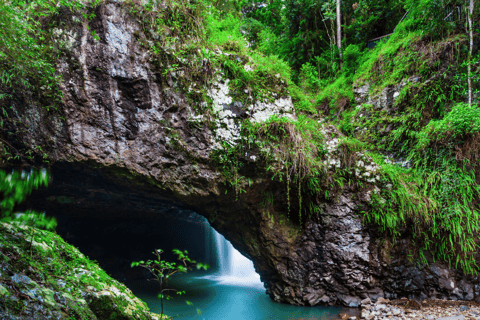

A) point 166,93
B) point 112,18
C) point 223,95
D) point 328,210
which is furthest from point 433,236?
point 112,18

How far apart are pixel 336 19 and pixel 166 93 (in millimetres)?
7493

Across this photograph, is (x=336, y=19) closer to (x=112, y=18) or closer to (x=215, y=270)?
(x=112, y=18)

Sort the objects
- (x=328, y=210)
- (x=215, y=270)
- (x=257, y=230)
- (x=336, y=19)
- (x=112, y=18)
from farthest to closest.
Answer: (x=215, y=270) < (x=336, y=19) < (x=257, y=230) < (x=328, y=210) < (x=112, y=18)

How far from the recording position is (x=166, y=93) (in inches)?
184

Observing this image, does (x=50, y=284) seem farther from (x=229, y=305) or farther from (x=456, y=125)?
(x=456, y=125)

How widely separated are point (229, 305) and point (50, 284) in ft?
17.0

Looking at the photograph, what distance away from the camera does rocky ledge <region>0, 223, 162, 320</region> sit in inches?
49.0

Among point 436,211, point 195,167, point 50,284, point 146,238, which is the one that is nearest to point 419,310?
point 436,211

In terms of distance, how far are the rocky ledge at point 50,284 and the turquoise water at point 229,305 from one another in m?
2.41

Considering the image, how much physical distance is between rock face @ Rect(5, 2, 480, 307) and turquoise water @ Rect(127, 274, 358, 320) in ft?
1.21

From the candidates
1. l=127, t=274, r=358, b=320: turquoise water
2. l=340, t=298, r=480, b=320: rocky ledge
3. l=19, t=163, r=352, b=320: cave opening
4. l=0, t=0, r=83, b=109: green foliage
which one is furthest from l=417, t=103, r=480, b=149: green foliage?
l=0, t=0, r=83, b=109: green foliage

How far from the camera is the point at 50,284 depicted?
1.52 metres

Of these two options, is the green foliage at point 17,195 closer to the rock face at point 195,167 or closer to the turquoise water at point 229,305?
the rock face at point 195,167

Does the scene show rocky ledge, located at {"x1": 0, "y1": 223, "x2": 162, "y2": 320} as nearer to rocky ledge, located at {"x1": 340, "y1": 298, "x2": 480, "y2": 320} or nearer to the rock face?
the rock face
